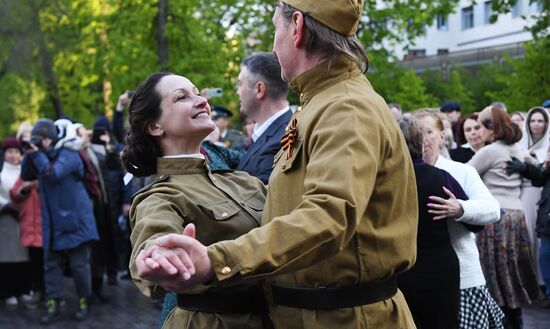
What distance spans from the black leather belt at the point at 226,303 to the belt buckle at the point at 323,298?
484 millimetres

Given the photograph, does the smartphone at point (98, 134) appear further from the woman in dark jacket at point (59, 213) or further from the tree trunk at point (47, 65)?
the tree trunk at point (47, 65)

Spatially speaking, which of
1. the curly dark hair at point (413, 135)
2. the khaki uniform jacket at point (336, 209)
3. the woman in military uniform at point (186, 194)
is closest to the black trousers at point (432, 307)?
the curly dark hair at point (413, 135)

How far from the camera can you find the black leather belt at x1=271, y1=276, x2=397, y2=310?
2799mm

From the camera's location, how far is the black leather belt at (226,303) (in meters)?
3.21

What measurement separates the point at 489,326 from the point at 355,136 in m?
3.48

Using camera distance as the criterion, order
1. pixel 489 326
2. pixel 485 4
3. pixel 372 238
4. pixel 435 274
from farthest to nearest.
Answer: pixel 485 4 → pixel 489 326 → pixel 435 274 → pixel 372 238

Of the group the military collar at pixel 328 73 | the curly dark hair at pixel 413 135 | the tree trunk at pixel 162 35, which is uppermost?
the tree trunk at pixel 162 35

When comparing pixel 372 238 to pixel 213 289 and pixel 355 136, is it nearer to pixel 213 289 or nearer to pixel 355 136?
pixel 355 136

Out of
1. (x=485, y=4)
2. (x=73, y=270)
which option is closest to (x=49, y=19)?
(x=73, y=270)

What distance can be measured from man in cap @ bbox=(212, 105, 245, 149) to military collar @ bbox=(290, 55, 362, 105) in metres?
9.06

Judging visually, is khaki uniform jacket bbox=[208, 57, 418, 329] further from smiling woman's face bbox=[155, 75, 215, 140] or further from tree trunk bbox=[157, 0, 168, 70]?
tree trunk bbox=[157, 0, 168, 70]


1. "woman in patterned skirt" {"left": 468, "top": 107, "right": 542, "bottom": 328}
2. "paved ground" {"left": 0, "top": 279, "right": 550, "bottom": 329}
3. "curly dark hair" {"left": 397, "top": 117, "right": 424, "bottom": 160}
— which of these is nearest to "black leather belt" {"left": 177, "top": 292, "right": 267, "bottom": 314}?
"curly dark hair" {"left": 397, "top": 117, "right": 424, "bottom": 160}

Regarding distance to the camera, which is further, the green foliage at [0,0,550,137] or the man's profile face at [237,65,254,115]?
the green foliage at [0,0,550,137]

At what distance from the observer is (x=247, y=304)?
128 inches
